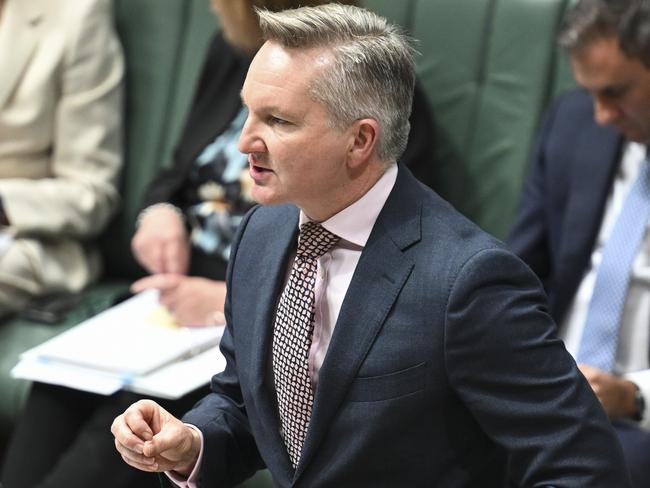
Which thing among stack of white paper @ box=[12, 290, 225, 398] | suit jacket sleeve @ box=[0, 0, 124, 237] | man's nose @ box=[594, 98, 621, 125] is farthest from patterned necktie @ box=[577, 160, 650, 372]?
suit jacket sleeve @ box=[0, 0, 124, 237]

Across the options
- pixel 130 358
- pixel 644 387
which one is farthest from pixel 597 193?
pixel 130 358

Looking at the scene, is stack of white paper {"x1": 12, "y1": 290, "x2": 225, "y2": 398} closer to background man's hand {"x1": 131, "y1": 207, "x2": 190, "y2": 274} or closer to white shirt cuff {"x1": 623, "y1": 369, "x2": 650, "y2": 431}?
background man's hand {"x1": 131, "y1": 207, "x2": 190, "y2": 274}

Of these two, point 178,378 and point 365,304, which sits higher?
point 365,304

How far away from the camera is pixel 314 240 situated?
1353 millimetres

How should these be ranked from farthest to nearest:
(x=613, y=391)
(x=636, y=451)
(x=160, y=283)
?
1. (x=160, y=283)
2. (x=636, y=451)
3. (x=613, y=391)

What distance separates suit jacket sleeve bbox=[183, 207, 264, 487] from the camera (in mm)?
1377

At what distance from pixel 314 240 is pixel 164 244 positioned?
117cm

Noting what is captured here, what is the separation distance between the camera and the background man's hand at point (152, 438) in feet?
4.18

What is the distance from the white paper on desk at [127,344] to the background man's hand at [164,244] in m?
0.18

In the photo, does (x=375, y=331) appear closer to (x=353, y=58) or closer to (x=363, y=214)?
(x=363, y=214)

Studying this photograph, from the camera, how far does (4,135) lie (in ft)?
8.86

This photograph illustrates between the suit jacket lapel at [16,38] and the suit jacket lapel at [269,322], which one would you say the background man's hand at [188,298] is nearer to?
the suit jacket lapel at [16,38]

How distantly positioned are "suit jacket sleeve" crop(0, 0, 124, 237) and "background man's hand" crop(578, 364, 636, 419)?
54.3 inches

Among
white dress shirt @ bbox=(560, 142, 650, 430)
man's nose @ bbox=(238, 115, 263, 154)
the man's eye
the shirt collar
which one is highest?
the man's eye
